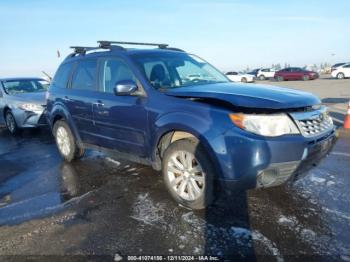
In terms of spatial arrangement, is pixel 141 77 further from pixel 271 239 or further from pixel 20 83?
pixel 20 83

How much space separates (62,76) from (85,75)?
869mm

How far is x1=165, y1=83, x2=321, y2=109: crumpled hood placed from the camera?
371cm

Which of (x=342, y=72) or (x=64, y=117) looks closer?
(x=64, y=117)

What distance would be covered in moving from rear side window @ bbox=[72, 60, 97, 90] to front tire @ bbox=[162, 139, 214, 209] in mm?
1981

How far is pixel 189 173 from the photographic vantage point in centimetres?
411

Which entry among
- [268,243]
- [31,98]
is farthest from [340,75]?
[268,243]

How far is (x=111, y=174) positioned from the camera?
5723 mm

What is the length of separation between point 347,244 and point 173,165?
6.42 ft

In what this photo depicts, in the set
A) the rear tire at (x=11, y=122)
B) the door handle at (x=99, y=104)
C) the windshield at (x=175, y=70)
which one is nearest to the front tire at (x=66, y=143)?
the door handle at (x=99, y=104)

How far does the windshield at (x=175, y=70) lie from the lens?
4742mm

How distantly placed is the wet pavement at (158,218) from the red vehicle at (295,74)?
35.7 m

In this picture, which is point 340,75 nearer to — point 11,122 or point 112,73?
point 11,122

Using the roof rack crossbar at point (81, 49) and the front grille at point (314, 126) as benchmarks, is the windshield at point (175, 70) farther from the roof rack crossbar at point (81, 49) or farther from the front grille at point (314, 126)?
the front grille at point (314, 126)

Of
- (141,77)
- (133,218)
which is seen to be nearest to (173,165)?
(133,218)
